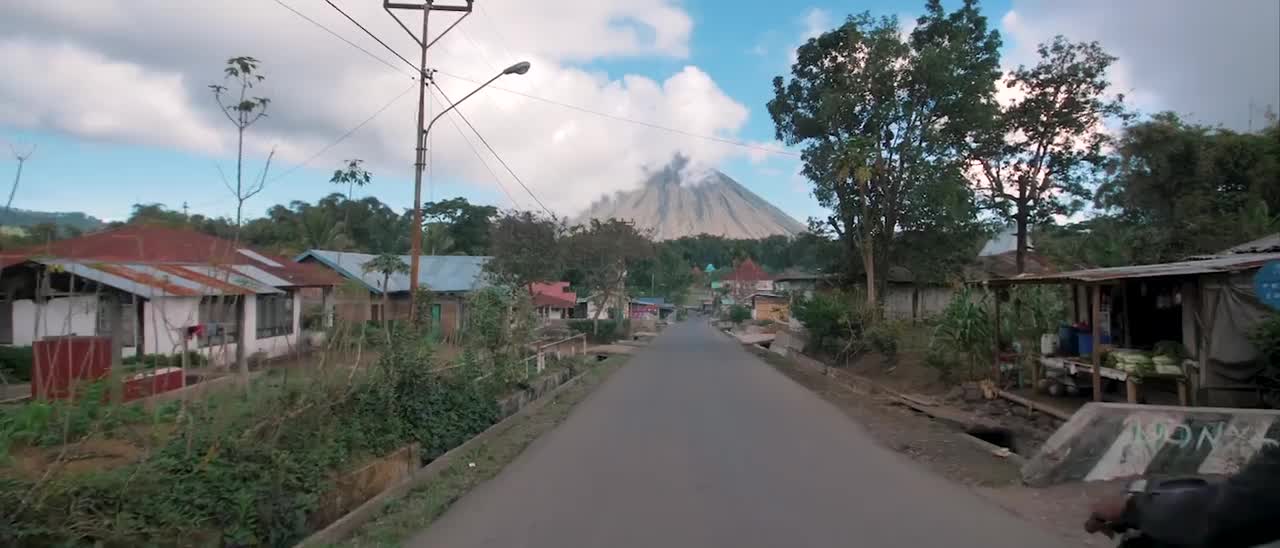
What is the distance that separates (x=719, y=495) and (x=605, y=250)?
39365 mm

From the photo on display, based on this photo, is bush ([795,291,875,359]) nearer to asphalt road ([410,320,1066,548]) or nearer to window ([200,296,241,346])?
asphalt road ([410,320,1066,548])

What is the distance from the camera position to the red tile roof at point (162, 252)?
307 inches

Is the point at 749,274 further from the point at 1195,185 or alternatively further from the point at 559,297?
the point at 1195,185

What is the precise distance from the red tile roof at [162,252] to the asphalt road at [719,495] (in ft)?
11.4

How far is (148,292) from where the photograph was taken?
747 inches

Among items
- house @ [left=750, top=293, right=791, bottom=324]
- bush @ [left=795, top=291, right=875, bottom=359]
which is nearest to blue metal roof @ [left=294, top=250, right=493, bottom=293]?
bush @ [left=795, top=291, right=875, bottom=359]

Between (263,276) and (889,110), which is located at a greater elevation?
(889,110)

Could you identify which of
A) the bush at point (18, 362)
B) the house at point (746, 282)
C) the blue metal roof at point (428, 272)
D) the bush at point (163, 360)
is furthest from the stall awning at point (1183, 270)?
the house at point (746, 282)

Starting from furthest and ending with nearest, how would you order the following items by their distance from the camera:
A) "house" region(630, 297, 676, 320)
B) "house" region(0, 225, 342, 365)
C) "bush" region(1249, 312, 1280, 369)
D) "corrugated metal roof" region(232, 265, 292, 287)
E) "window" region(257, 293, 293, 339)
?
"house" region(630, 297, 676, 320) < "window" region(257, 293, 293, 339) < "corrugated metal roof" region(232, 265, 292, 287) < "house" region(0, 225, 342, 365) < "bush" region(1249, 312, 1280, 369)

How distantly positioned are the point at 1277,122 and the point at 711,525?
27338mm

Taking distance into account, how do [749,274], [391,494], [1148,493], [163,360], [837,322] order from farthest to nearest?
[749,274], [837,322], [163,360], [391,494], [1148,493]

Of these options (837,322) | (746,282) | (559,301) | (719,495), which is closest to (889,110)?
(837,322)

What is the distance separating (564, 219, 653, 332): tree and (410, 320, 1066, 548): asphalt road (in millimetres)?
31844

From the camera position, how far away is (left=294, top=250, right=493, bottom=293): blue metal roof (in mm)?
34250
